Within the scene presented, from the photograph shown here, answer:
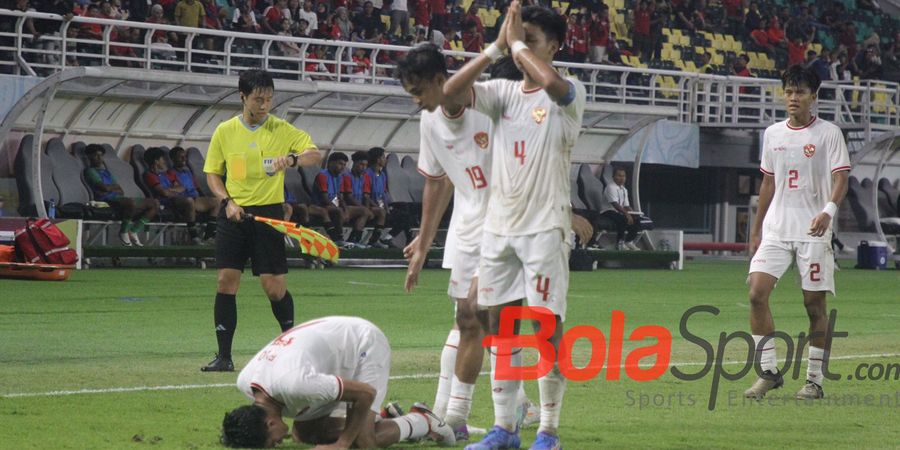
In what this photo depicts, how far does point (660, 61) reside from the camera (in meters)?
36.8

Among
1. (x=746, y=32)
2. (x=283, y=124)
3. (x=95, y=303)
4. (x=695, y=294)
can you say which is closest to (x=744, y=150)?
(x=746, y=32)

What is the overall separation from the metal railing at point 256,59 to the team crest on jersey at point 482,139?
1586 centimetres

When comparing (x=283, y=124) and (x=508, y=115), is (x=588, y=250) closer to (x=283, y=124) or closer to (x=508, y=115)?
(x=283, y=124)

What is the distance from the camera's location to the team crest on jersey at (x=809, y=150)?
9.71 meters

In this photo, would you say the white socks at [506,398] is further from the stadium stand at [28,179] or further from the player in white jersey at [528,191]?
the stadium stand at [28,179]

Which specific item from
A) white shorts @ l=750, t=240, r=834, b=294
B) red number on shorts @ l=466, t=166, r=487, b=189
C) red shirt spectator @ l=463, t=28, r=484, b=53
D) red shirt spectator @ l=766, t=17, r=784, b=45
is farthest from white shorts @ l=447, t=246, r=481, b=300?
red shirt spectator @ l=766, t=17, r=784, b=45

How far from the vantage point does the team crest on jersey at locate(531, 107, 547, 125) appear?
6.88 m

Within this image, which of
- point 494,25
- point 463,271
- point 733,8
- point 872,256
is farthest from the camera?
point 733,8

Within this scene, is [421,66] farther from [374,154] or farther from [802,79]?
[374,154]

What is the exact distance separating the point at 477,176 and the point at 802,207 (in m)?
3.27

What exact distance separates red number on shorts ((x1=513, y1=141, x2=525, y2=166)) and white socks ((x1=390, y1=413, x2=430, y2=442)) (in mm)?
1417

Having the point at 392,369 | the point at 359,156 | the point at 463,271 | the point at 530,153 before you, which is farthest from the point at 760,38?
the point at 530,153

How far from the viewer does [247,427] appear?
6.68m

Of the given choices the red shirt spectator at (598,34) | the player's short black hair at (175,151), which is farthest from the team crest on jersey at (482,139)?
the red shirt spectator at (598,34)
